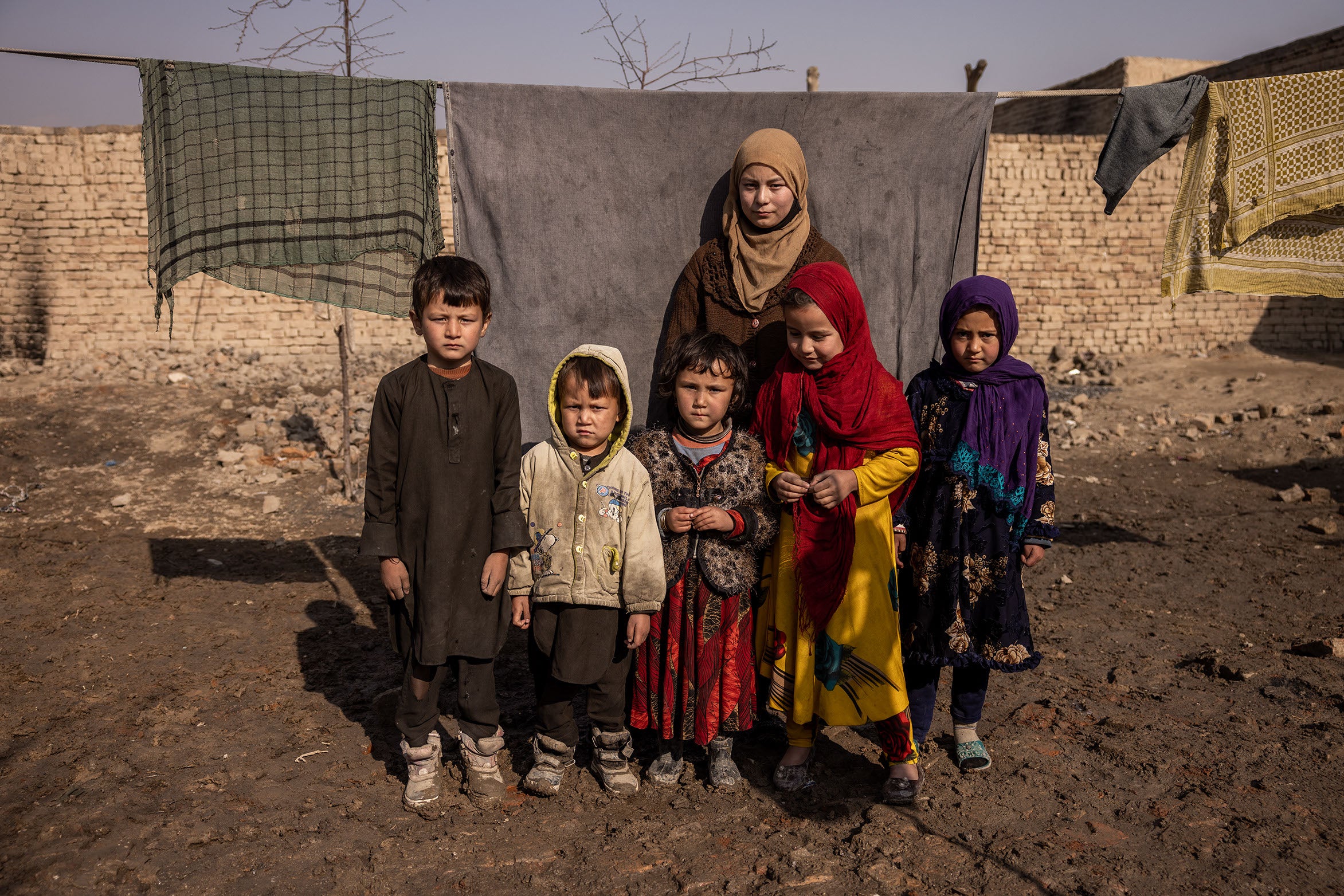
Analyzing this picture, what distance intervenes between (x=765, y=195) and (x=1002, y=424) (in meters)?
1.05

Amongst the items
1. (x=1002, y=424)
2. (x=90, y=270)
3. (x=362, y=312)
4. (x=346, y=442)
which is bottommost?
(x=346, y=442)

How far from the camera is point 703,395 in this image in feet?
8.34

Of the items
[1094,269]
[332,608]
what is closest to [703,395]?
[332,608]

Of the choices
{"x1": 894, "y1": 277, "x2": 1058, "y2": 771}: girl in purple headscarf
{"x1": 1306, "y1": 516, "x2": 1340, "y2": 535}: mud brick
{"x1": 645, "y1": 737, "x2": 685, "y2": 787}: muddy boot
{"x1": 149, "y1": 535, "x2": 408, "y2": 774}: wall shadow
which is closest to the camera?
{"x1": 894, "y1": 277, "x2": 1058, "y2": 771}: girl in purple headscarf

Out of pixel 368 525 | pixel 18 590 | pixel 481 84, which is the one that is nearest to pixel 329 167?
pixel 481 84

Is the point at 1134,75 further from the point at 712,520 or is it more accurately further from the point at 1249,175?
the point at 712,520

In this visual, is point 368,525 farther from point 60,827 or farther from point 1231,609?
point 1231,609

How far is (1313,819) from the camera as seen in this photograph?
251cm

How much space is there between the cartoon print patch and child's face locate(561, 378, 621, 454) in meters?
0.13

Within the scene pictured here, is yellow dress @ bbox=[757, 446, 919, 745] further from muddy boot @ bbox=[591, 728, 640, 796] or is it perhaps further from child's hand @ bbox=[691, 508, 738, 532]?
muddy boot @ bbox=[591, 728, 640, 796]

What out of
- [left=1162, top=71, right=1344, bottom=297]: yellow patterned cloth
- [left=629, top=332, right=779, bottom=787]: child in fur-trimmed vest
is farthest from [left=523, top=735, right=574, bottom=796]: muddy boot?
[left=1162, top=71, right=1344, bottom=297]: yellow patterned cloth

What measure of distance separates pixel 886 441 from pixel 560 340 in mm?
1335

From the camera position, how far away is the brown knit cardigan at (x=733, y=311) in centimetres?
288

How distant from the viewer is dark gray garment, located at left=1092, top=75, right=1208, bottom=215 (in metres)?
3.25
